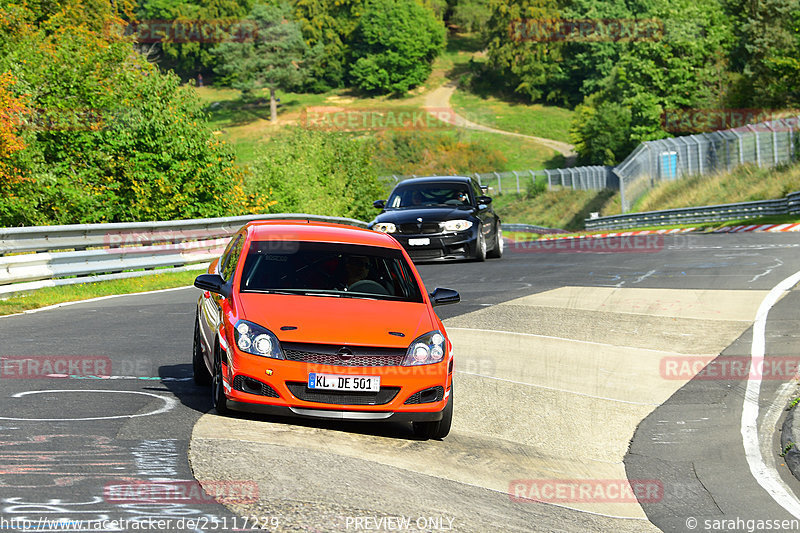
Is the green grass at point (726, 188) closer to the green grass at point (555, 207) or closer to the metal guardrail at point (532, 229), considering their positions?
the metal guardrail at point (532, 229)

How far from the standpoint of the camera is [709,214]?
138ft


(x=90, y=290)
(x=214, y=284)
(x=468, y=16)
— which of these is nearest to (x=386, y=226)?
(x=90, y=290)

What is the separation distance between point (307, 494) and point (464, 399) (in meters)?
4.07

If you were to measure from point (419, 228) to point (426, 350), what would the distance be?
13.4m

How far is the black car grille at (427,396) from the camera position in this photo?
25.9 ft

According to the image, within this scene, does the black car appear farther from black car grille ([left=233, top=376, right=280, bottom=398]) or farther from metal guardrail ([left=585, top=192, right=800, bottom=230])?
metal guardrail ([left=585, top=192, right=800, bottom=230])

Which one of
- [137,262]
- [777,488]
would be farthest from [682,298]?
[137,262]

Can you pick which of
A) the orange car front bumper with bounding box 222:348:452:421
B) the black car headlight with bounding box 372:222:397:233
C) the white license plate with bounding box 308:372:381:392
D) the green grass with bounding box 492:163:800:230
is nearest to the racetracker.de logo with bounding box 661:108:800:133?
the green grass with bounding box 492:163:800:230

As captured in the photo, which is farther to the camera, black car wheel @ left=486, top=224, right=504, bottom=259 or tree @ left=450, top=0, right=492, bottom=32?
tree @ left=450, top=0, right=492, bottom=32

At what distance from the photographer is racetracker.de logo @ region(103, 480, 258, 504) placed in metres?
5.73

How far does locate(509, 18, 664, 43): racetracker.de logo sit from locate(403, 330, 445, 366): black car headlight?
349 feet

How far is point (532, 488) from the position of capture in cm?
731

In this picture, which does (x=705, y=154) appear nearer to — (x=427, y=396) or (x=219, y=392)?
(x=427, y=396)

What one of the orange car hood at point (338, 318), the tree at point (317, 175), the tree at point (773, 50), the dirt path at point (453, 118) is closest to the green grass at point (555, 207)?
the tree at point (773, 50)
